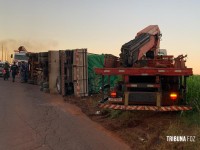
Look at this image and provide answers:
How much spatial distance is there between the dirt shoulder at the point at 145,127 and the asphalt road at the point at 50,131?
0.41 meters

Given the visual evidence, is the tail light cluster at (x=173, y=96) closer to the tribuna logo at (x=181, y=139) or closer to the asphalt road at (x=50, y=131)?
the asphalt road at (x=50, y=131)

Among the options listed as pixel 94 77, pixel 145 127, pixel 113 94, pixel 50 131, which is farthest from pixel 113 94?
pixel 94 77

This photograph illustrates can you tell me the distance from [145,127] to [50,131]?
3008 mm

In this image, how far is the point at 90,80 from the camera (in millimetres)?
25453

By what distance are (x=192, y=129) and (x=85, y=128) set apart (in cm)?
341

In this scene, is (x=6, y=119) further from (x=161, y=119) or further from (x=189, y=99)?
(x=189, y=99)

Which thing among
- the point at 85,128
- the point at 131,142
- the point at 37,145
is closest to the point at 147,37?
the point at 85,128

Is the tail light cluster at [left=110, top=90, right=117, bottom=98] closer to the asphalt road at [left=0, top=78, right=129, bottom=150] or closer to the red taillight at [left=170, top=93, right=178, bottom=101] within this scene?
the asphalt road at [left=0, top=78, right=129, bottom=150]

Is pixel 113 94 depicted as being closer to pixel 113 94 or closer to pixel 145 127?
pixel 113 94

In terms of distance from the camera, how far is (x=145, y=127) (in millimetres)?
13008

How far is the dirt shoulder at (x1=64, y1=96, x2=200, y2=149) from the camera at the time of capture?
10422 mm

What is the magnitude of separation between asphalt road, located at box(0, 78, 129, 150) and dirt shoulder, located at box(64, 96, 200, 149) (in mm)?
415

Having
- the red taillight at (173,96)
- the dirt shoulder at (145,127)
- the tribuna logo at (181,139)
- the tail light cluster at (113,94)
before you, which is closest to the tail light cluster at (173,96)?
the red taillight at (173,96)

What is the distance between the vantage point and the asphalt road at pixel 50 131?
1041 cm
